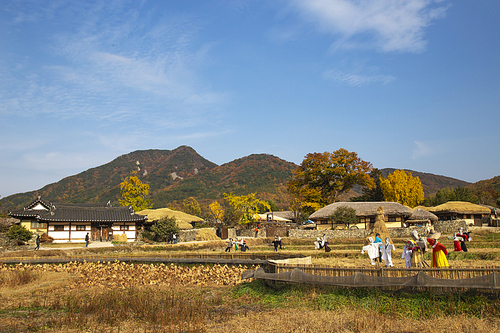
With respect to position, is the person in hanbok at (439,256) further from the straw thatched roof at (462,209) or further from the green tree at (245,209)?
the straw thatched roof at (462,209)

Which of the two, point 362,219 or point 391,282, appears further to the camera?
point 362,219

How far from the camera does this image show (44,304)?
11.6 metres

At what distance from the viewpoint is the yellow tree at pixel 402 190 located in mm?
63094

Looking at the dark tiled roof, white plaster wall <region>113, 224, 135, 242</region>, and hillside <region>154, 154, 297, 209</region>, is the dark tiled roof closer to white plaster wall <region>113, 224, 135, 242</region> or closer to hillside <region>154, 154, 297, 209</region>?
white plaster wall <region>113, 224, 135, 242</region>

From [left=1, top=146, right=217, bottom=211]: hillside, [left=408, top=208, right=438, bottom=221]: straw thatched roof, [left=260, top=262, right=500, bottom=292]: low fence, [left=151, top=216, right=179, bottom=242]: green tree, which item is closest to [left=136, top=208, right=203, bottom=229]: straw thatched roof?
[left=151, top=216, right=179, bottom=242]: green tree

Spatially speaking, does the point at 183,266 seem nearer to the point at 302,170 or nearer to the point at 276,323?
the point at 276,323

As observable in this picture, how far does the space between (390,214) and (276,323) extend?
37.4 metres

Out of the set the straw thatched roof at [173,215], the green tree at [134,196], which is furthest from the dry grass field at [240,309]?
the green tree at [134,196]

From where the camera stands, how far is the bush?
33.1 m

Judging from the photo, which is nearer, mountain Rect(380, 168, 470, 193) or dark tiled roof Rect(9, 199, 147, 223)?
dark tiled roof Rect(9, 199, 147, 223)

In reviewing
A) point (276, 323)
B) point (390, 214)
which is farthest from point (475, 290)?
point (390, 214)

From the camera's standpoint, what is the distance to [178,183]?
15250 cm

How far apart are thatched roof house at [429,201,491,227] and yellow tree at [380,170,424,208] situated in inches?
396

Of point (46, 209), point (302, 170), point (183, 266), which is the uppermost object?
point (302, 170)
